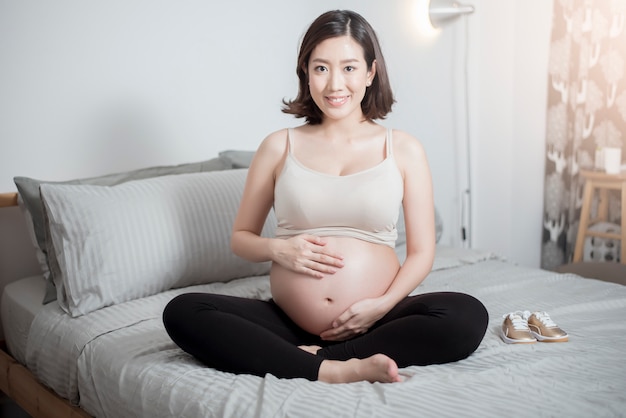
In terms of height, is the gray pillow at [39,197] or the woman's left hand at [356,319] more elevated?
the gray pillow at [39,197]

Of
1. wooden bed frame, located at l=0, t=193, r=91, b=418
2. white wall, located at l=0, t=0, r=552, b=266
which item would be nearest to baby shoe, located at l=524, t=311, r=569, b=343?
wooden bed frame, located at l=0, t=193, r=91, b=418

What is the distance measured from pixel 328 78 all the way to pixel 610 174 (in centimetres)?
180

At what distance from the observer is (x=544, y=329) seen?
1500mm

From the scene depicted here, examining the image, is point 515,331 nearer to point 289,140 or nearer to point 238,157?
point 289,140

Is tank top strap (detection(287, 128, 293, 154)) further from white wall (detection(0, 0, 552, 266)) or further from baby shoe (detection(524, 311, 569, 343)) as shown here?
white wall (detection(0, 0, 552, 266))

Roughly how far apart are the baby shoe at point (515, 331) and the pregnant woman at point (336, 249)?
14 cm

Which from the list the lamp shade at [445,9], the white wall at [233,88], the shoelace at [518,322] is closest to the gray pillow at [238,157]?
the white wall at [233,88]

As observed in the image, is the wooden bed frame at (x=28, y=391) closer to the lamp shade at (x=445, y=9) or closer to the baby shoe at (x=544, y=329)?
the baby shoe at (x=544, y=329)

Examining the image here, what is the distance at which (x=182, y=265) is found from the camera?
6.15 feet

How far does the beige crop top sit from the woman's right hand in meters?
0.05

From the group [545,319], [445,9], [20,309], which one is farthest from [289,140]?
[445,9]

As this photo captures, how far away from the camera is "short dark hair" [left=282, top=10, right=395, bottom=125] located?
1.53 meters

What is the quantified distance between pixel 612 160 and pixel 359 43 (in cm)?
175

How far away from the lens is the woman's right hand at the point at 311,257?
4.76 ft
